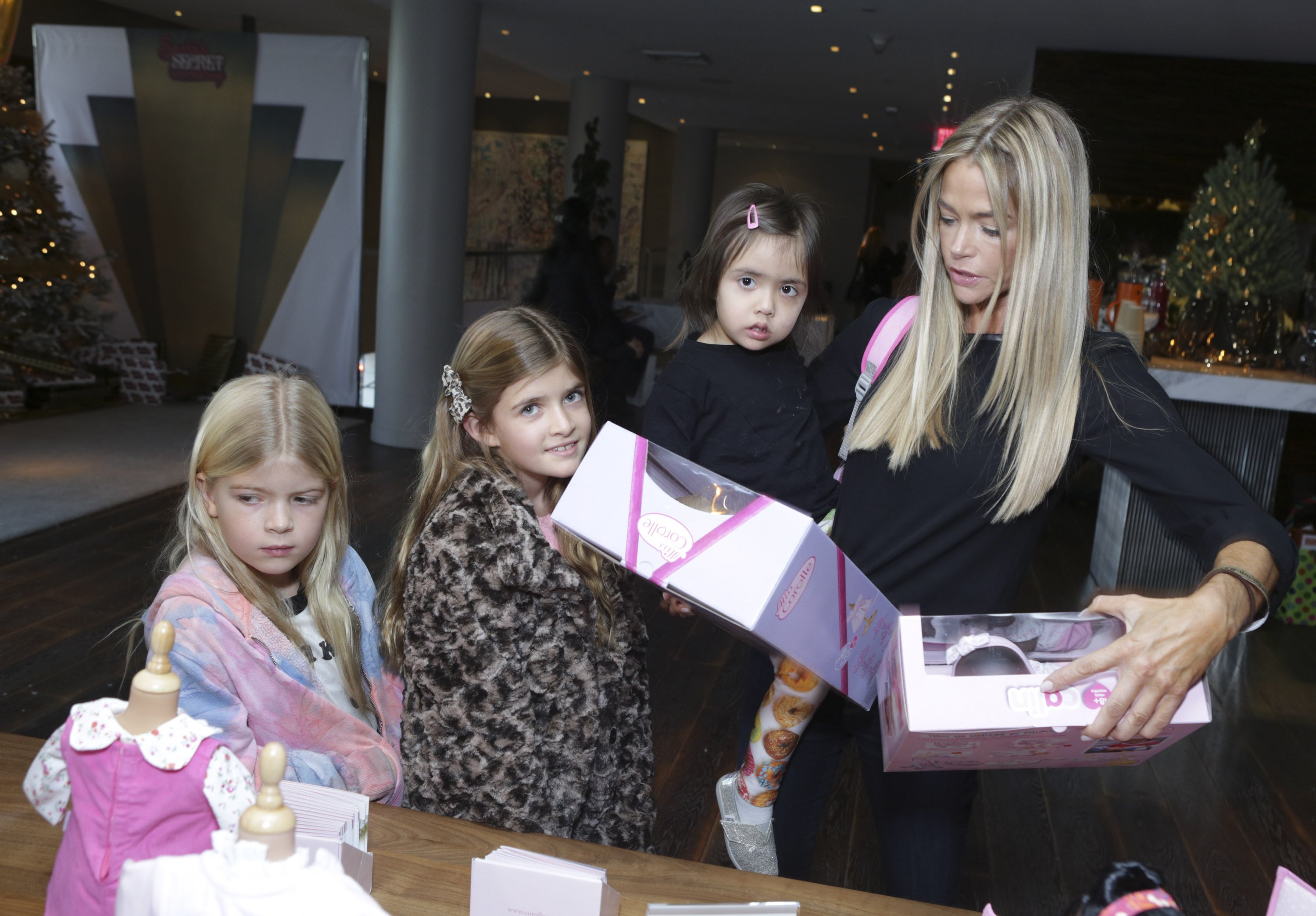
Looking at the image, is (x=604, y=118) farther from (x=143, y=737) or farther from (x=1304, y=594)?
(x=143, y=737)

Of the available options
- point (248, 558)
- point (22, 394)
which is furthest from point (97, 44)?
point (248, 558)

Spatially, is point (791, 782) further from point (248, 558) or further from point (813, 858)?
point (813, 858)

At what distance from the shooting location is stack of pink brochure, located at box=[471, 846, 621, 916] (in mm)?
959

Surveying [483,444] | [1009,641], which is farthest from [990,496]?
[483,444]

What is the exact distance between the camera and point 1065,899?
2443 mm

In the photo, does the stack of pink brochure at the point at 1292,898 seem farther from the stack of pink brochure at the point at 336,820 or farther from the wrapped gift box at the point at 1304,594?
the wrapped gift box at the point at 1304,594

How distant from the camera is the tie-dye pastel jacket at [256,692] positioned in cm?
135

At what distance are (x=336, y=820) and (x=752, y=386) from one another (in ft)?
3.71

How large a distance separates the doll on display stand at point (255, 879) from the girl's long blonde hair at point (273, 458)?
2.89 ft

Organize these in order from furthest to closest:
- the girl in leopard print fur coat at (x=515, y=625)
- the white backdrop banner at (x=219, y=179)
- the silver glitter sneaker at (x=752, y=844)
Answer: the white backdrop banner at (x=219, y=179) → the silver glitter sneaker at (x=752, y=844) → the girl in leopard print fur coat at (x=515, y=625)

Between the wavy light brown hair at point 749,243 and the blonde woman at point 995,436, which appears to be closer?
the blonde woman at point 995,436

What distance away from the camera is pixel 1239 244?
4.52m

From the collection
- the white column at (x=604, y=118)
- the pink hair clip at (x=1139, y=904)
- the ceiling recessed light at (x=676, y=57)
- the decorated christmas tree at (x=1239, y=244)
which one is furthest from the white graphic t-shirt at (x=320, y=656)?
the white column at (x=604, y=118)

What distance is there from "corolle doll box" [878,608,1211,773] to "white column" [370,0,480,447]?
570 cm
